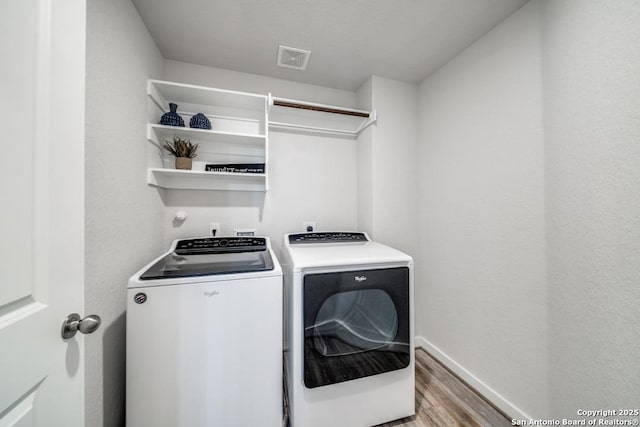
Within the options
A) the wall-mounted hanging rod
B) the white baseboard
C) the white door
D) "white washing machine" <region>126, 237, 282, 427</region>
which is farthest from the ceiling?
the white baseboard

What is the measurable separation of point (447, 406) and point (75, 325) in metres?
1.92

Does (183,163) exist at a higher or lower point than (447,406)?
higher

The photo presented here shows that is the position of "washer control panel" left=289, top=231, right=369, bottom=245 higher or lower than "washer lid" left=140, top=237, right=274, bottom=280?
higher

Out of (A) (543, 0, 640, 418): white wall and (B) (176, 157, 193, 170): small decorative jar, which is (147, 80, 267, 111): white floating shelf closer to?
(B) (176, 157, 193, 170): small decorative jar

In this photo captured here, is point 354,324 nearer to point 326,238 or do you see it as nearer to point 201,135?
point 326,238

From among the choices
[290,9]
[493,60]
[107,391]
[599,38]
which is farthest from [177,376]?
[493,60]

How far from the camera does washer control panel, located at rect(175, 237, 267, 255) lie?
149cm

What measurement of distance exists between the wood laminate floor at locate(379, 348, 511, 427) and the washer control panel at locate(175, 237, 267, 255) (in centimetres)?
138

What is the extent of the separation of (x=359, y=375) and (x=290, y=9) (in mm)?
2135

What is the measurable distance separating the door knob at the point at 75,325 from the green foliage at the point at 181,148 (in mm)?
1221

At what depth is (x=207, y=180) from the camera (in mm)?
1721

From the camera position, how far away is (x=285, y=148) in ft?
6.42

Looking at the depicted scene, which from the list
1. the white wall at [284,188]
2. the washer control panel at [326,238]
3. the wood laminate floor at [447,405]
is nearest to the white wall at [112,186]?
the white wall at [284,188]

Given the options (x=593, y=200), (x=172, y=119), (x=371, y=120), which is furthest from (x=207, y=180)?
(x=593, y=200)
